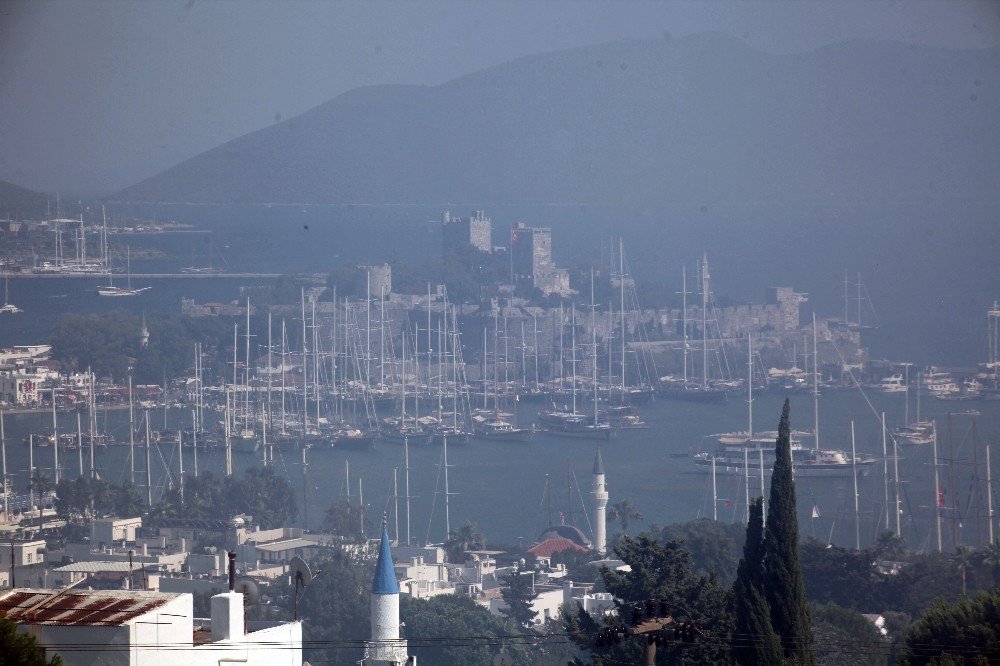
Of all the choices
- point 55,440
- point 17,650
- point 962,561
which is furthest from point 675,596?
point 55,440

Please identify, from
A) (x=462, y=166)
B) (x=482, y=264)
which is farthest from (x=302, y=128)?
(x=482, y=264)

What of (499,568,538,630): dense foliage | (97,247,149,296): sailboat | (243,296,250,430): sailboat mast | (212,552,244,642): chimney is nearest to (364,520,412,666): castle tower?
(212,552,244,642): chimney

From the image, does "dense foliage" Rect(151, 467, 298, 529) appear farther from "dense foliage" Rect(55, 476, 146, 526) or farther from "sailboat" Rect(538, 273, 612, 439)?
"sailboat" Rect(538, 273, 612, 439)

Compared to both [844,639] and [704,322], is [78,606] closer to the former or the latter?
[844,639]

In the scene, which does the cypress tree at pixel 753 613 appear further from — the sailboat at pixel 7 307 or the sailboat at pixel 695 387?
the sailboat at pixel 7 307

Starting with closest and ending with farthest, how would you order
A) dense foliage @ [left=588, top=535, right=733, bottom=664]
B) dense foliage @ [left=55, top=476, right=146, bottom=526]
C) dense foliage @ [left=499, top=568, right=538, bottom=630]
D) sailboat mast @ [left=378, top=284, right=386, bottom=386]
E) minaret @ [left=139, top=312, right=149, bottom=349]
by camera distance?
dense foliage @ [left=588, top=535, right=733, bottom=664], dense foliage @ [left=499, top=568, right=538, bottom=630], dense foliage @ [left=55, top=476, right=146, bottom=526], minaret @ [left=139, top=312, right=149, bottom=349], sailboat mast @ [left=378, top=284, right=386, bottom=386]

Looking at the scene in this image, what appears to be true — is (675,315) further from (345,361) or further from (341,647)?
(341,647)
